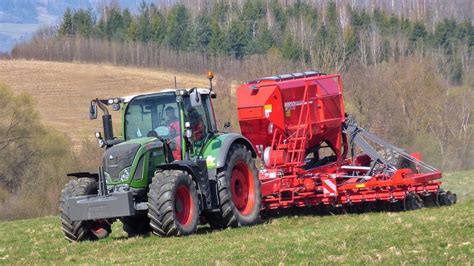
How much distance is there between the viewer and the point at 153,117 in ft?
50.9

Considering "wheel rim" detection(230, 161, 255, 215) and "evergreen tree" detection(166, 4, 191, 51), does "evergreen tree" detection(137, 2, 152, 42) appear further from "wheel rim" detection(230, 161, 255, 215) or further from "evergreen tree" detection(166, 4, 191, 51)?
"wheel rim" detection(230, 161, 255, 215)

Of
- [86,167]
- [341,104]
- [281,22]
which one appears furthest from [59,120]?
[341,104]

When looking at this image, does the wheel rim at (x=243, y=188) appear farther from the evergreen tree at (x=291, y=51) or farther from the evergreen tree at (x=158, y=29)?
the evergreen tree at (x=158, y=29)

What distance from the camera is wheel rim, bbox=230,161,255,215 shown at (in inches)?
632

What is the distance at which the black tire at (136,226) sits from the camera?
610 inches

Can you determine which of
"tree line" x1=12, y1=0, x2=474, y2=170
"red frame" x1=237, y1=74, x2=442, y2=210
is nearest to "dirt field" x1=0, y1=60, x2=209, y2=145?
"tree line" x1=12, y1=0, x2=474, y2=170

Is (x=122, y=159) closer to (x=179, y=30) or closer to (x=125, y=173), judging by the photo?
(x=125, y=173)

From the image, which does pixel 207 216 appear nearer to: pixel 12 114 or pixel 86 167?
pixel 86 167

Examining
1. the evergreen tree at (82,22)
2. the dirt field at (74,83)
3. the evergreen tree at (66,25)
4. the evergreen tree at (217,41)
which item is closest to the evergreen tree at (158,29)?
the dirt field at (74,83)

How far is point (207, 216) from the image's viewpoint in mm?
15586

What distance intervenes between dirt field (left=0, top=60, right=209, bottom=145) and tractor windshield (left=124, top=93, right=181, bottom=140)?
5123cm

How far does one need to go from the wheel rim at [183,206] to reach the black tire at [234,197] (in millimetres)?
808

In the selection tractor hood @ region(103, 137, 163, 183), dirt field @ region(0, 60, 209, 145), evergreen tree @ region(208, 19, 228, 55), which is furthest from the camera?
evergreen tree @ region(208, 19, 228, 55)

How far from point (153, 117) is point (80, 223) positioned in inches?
88.6
